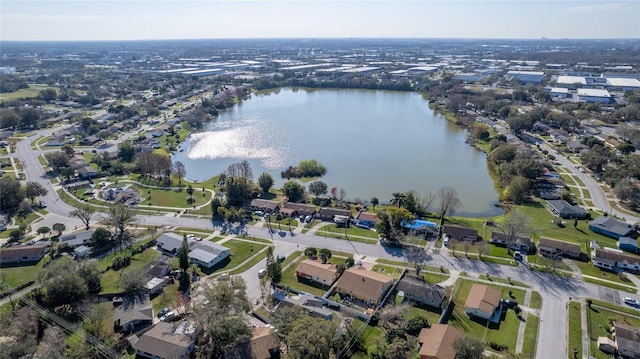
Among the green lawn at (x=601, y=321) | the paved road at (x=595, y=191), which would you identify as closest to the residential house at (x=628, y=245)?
the paved road at (x=595, y=191)

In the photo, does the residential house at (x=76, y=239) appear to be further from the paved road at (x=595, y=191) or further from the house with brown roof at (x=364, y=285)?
the paved road at (x=595, y=191)

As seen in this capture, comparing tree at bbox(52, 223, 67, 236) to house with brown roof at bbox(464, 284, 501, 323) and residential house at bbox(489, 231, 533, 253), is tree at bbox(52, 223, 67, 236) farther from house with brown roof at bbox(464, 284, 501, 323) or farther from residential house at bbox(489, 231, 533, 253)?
residential house at bbox(489, 231, 533, 253)

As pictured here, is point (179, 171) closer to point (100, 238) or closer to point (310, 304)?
point (100, 238)

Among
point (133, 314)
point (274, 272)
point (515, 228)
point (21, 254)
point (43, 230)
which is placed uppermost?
point (515, 228)

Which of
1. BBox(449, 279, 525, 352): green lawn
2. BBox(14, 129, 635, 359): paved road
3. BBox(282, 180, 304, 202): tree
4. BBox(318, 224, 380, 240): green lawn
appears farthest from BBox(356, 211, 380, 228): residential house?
BBox(449, 279, 525, 352): green lawn

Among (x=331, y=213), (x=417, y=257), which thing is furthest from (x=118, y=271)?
(x=417, y=257)

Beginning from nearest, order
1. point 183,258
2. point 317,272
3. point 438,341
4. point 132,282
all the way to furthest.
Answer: point 438,341
point 132,282
point 317,272
point 183,258
